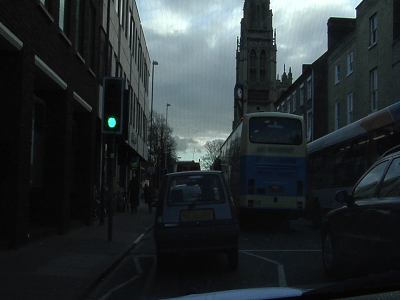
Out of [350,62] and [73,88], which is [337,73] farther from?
[73,88]

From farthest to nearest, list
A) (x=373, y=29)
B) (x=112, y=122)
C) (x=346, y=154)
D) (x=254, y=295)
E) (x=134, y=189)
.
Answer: (x=373, y=29), (x=134, y=189), (x=346, y=154), (x=112, y=122), (x=254, y=295)

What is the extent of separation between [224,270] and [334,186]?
845 centimetres

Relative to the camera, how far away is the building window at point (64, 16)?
13.1m

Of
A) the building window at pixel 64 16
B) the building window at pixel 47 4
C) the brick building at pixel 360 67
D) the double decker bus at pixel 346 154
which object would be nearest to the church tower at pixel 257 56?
the brick building at pixel 360 67

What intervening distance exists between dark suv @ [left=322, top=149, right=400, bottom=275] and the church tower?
92.1 m

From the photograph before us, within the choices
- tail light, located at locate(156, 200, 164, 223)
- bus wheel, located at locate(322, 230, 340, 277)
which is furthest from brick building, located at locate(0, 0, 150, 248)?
bus wheel, located at locate(322, 230, 340, 277)

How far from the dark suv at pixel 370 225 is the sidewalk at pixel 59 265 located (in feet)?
11.2

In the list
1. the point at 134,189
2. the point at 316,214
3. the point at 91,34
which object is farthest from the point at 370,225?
the point at 134,189

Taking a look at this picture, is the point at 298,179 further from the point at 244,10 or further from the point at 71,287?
the point at 244,10

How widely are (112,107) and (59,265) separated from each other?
4.56 metres

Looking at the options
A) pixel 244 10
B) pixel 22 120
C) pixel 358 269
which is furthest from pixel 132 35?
pixel 244 10

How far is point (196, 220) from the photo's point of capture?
304 inches

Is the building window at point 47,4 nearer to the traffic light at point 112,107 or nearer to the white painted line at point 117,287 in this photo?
the traffic light at point 112,107

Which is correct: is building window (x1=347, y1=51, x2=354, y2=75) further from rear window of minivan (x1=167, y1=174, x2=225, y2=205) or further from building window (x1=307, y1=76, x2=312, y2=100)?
rear window of minivan (x1=167, y1=174, x2=225, y2=205)
